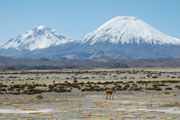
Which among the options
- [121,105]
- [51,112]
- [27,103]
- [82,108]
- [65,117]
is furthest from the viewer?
[27,103]

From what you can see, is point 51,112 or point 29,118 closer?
point 29,118

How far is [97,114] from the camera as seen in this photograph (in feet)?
63.3

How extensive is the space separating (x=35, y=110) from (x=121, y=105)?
5.54 metres

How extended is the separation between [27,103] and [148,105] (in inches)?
324

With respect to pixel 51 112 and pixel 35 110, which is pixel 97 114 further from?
pixel 35 110

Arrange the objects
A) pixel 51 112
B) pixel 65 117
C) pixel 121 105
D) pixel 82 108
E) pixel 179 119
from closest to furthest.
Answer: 1. pixel 179 119
2. pixel 65 117
3. pixel 51 112
4. pixel 82 108
5. pixel 121 105

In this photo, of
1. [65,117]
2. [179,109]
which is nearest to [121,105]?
[179,109]

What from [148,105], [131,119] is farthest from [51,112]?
[148,105]

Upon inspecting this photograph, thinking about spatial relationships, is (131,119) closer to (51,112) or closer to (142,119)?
(142,119)

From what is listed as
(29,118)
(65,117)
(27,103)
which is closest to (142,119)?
(65,117)

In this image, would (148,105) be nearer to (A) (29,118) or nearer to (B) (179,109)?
(B) (179,109)

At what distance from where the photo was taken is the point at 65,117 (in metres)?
18.5

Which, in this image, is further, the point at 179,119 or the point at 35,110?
the point at 35,110

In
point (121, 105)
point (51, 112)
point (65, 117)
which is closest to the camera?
point (65, 117)
